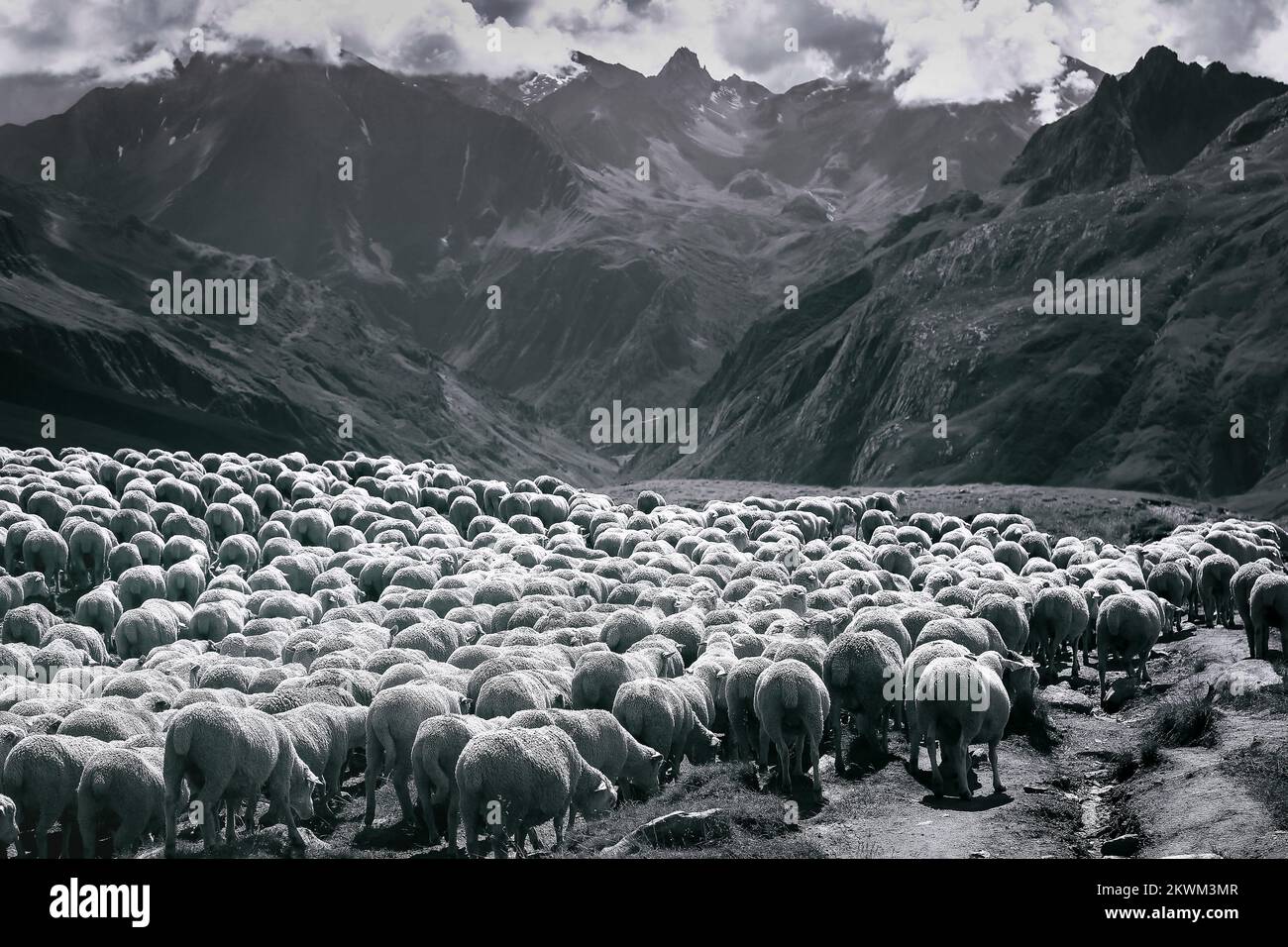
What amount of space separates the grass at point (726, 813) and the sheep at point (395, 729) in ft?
9.08

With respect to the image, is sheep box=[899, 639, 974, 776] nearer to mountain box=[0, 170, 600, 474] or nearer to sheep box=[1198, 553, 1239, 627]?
sheep box=[1198, 553, 1239, 627]

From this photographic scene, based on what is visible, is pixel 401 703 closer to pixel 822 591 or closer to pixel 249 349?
pixel 822 591

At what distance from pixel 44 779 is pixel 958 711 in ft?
44.7

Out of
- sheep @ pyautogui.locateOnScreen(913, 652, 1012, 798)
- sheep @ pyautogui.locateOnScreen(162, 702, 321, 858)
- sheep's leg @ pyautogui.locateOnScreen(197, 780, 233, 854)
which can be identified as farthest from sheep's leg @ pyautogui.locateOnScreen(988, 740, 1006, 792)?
sheep's leg @ pyautogui.locateOnScreen(197, 780, 233, 854)

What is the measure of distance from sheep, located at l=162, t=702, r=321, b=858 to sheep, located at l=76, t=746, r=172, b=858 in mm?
220

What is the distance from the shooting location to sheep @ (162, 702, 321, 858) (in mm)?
17781

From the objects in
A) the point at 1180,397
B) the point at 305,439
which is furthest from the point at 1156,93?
the point at 305,439

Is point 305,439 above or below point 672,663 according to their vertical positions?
above

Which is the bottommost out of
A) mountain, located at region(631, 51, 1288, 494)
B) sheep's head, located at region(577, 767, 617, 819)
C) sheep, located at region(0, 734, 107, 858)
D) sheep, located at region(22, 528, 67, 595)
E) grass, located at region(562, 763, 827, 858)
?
grass, located at region(562, 763, 827, 858)

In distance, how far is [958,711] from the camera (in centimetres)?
2142

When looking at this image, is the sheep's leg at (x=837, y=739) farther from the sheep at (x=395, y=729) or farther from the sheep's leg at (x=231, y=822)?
the sheep's leg at (x=231, y=822)
